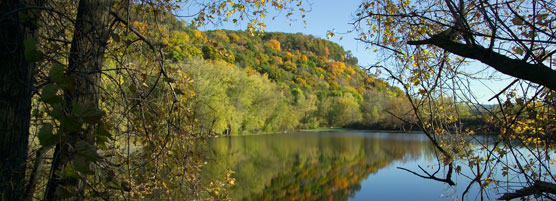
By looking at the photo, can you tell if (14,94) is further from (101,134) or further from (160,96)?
(160,96)

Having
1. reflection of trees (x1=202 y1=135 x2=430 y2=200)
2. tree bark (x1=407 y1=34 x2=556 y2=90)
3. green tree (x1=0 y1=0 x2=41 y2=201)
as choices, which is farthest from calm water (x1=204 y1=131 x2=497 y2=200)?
green tree (x1=0 y1=0 x2=41 y2=201)

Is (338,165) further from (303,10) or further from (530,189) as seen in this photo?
(530,189)

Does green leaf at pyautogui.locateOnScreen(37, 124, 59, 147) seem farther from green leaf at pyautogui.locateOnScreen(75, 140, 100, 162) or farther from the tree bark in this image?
the tree bark

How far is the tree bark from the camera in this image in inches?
61.8

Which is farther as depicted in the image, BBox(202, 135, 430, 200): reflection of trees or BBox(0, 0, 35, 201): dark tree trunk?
BBox(202, 135, 430, 200): reflection of trees

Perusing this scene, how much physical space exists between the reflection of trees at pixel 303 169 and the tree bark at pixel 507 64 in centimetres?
612

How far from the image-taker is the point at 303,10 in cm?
396

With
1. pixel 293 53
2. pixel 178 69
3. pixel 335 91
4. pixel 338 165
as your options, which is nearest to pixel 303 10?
pixel 178 69

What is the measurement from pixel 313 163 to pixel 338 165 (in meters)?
1.03

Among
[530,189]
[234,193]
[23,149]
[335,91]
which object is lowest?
[234,193]

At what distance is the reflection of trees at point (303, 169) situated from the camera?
10.7m

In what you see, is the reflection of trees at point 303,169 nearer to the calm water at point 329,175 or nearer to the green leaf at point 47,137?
the calm water at point 329,175

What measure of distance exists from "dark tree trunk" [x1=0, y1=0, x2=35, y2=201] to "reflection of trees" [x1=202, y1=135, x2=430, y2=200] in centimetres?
629

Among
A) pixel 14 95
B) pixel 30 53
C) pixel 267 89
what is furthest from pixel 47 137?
pixel 267 89
